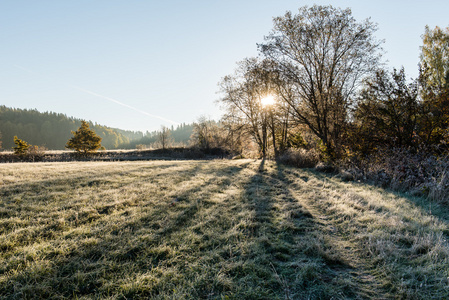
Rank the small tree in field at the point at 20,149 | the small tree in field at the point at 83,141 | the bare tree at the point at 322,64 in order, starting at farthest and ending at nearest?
the small tree in field at the point at 83,141 < the small tree in field at the point at 20,149 < the bare tree at the point at 322,64

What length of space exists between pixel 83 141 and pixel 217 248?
1735 inches

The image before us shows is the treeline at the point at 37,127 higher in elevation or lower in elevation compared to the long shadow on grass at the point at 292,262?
higher

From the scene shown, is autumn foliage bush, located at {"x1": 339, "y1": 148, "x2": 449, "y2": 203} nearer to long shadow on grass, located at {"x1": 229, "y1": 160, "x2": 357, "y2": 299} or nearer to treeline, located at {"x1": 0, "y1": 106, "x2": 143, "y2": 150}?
long shadow on grass, located at {"x1": 229, "y1": 160, "x2": 357, "y2": 299}

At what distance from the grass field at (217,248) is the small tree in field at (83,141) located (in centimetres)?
3837

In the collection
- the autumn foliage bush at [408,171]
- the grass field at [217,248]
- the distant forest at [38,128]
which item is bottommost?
the grass field at [217,248]

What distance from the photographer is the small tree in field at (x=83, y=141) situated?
37.3m

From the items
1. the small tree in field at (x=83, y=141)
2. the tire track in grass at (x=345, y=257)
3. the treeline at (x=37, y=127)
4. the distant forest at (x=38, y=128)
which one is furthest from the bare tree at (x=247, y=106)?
the treeline at (x=37, y=127)

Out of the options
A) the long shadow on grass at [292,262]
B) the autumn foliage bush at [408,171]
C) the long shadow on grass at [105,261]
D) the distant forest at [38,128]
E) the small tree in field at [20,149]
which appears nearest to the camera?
the long shadow on grass at [105,261]

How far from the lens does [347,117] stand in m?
12.5

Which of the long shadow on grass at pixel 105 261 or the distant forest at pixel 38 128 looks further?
the distant forest at pixel 38 128

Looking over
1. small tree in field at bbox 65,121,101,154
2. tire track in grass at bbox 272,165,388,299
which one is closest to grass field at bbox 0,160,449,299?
tire track in grass at bbox 272,165,388,299

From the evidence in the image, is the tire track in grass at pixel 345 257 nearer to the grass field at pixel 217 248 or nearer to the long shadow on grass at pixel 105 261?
the grass field at pixel 217 248

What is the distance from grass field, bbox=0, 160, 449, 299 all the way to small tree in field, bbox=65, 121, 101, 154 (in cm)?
3837

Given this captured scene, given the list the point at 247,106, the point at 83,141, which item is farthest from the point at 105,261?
the point at 83,141
